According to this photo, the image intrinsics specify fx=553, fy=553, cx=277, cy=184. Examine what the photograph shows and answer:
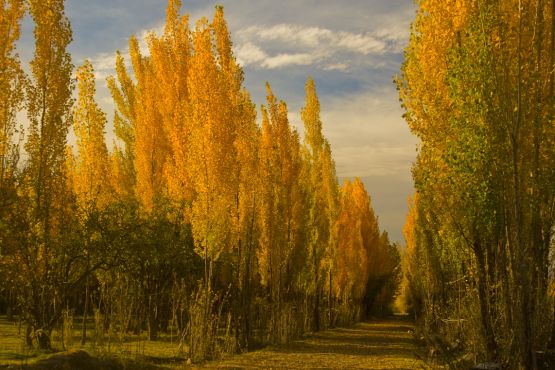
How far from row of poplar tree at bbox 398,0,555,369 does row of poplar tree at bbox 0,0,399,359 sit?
5874 mm

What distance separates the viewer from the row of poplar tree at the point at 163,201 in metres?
13.1

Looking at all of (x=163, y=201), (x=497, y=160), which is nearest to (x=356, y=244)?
(x=163, y=201)

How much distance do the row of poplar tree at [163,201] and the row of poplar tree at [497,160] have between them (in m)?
5.87

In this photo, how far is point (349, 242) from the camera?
3072 centimetres

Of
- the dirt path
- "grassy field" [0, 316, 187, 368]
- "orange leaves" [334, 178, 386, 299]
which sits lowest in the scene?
the dirt path

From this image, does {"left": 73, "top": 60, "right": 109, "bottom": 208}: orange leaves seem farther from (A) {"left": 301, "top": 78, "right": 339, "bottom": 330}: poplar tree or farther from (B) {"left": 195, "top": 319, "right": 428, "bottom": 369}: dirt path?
(A) {"left": 301, "top": 78, "right": 339, "bottom": 330}: poplar tree

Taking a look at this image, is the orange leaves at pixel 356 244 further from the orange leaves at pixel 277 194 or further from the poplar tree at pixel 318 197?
the orange leaves at pixel 277 194

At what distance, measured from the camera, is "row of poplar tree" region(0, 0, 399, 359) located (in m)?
13.1

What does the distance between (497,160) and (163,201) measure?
11.7 meters

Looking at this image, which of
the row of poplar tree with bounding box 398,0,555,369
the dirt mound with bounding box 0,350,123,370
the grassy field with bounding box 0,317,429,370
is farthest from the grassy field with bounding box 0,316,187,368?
the row of poplar tree with bounding box 398,0,555,369

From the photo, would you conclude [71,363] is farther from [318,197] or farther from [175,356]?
[318,197]

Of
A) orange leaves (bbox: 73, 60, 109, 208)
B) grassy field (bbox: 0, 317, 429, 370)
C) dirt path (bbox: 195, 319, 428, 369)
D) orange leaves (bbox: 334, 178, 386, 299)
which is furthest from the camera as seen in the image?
orange leaves (bbox: 334, 178, 386, 299)

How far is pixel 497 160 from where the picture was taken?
9.58 m

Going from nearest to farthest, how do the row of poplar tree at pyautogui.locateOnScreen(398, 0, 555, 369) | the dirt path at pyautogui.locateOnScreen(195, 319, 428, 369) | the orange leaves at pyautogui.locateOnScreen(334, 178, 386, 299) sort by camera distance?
the row of poplar tree at pyautogui.locateOnScreen(398, 0, 555, 369) → the dirt path at pyautogui.locateOnScreen(195, 319, 428, 369) → the orange leaves at pyautogui.locateOnScreen(334, 178, 386, 299)
